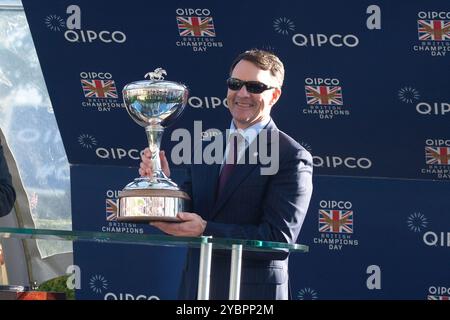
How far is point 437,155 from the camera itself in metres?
6.42

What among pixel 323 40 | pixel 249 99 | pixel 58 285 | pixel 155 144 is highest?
pixel 323 40

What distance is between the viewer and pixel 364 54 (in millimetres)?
6125

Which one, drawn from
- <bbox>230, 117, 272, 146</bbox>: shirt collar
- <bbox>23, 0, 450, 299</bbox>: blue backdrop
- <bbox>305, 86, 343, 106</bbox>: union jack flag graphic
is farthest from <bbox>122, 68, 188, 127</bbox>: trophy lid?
<bbox>305, 86, 343, 106</bbox>: union jack flag graphic

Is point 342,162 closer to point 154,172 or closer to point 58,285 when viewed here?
point 58,285

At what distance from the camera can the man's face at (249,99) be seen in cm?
438

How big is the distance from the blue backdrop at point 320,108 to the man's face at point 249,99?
5.57 feet

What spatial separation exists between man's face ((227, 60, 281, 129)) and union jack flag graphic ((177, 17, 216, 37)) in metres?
1.88

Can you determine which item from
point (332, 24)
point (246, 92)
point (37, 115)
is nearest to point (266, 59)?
point (246, 92)

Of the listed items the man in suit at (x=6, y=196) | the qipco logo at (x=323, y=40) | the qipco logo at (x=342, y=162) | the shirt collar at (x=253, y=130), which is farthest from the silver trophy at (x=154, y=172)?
the qipco logo at (x=342, y=162)

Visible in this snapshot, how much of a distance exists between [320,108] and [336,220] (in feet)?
2.25

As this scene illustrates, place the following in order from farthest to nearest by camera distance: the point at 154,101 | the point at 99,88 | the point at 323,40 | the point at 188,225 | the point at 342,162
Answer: the point at 99,88 < the point at 342,162 < the point at 323,40 < the point at 154,101 < the point at 188,225

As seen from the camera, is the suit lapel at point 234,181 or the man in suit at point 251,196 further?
the suit lapel at point 234,181

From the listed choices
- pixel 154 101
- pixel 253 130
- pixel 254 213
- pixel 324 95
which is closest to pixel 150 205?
pixel 154 101

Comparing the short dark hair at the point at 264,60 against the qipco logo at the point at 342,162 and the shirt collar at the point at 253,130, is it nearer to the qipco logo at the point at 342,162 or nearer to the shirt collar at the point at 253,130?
the shirt collar at the point at 253,130
